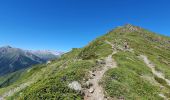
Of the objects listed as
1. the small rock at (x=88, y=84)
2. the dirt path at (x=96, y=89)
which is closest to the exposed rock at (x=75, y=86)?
the dirt path at (x=96, y=89)

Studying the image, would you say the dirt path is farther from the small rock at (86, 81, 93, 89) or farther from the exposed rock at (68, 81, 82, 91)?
the exposed rock at (68, 81, 82, 91)

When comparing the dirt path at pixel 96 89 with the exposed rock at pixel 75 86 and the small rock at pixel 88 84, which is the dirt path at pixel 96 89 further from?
the exposed rock at pixel 75 86

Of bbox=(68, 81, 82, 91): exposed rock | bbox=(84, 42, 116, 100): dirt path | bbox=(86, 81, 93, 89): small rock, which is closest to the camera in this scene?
bbox=(84, 42, 116, 100): dirt path

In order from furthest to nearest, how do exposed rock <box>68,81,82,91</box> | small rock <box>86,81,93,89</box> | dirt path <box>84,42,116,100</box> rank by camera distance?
small rock <box>86,81,93,89</box>
exposed rock <box>68,81,82,91</box>
dirt path <box>84,42,116,100</box>

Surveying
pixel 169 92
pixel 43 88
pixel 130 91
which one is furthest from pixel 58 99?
pixel 169 92

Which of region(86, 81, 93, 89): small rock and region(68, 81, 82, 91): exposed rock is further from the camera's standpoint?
region(86, 81, 93, 89): small rock

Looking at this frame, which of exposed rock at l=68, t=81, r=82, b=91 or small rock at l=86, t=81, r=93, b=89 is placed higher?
small rock at l=86, t=81, r=93, b=89

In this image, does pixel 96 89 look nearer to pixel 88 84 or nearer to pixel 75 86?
pixel 88 84

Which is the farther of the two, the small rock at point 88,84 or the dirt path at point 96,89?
the small rock at point 88,84

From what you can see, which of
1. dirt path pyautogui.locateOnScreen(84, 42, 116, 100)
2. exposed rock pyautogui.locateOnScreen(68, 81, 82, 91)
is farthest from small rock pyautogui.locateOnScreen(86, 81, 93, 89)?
exposed rock pyautogui.locateOnScreen(68, 81, 82, 91)

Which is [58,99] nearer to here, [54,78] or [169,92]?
[54,78]

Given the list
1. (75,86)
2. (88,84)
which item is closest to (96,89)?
(88,84)

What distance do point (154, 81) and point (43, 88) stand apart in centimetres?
2471

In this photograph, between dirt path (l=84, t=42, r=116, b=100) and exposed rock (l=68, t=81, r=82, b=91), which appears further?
exposed rock (l=68, t=81, r=82, b=91)
